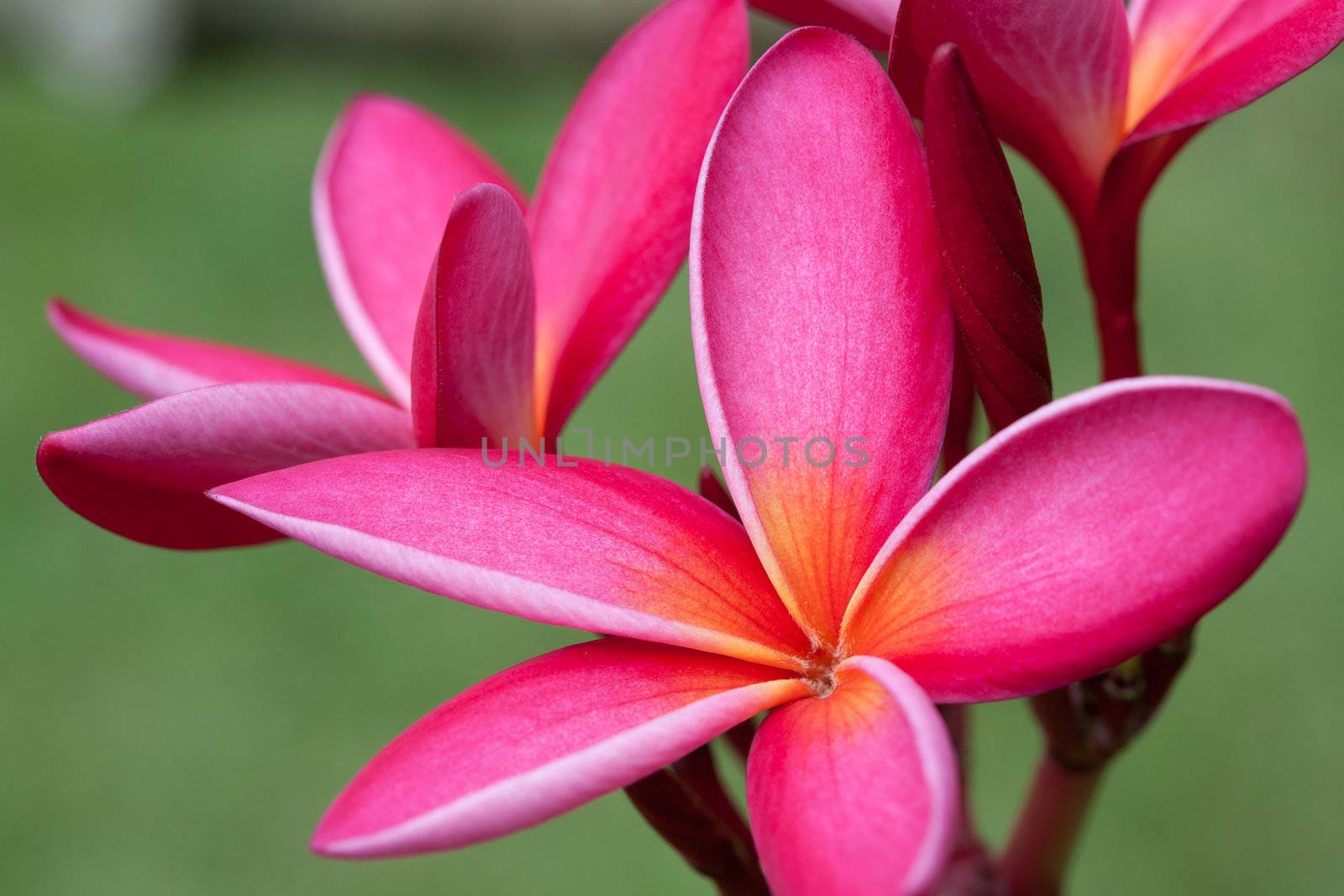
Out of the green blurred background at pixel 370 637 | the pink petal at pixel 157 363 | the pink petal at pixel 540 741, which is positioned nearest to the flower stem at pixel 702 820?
the pink petal at pixel 540 741

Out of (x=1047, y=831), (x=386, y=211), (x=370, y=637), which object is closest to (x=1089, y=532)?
(x=1047, y=831)

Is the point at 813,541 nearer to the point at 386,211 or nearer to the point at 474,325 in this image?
the point at 474,325

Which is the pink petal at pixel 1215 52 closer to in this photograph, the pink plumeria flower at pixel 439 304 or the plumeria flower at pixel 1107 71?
the plumeria flower at pixel 1107 71

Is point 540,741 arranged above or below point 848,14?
below

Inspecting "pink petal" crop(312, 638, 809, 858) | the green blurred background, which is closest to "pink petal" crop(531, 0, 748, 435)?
"pink petal" crop(312, 638, 809, 858)

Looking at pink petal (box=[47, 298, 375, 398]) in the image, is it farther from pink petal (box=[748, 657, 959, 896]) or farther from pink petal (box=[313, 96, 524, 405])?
pink petal (box=[748, 657, 959, 896])

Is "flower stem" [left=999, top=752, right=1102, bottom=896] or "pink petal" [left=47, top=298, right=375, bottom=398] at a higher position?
"pink petal" [left=47, top=298, right=375, bottom=398]
